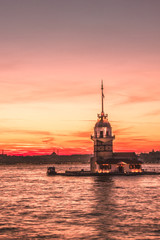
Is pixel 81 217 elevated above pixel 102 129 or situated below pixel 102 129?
below

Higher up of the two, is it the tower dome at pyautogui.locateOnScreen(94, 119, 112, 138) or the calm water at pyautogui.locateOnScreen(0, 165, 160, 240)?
the tower dome at pyautogui.locateOnScreen(94, 119, 112, 138)

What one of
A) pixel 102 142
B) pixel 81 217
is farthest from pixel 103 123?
pixel 81 217

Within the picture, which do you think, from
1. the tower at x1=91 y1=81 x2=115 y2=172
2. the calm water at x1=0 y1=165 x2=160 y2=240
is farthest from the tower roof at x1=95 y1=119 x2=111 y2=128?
the calm water at x1=0 y1=165 x2=160 y2=240

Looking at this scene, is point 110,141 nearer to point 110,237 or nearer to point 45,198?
point 45,198

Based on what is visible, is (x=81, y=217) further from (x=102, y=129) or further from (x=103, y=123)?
(x=103, y=123)

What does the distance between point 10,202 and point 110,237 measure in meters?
28.7

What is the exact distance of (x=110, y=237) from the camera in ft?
113

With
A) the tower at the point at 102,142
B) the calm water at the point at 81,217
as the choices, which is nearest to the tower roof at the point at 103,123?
the tower at the point at 102,142

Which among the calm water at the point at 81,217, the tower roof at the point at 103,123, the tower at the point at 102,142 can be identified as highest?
the tower roof at the point at 103,123

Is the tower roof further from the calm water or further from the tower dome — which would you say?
the calm water

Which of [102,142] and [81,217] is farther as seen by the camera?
[102,142]

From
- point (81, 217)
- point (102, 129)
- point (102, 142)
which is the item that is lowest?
point (81, 217)

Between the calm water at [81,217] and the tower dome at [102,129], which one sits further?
the tower dome at [102,129]

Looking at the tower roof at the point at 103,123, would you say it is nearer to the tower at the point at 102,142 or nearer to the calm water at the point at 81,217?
the tower at the point at 102,142
